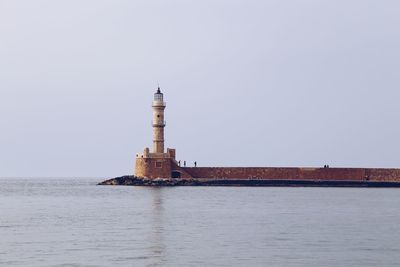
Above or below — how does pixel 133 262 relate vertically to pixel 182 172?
below

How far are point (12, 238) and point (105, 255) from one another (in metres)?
7.01

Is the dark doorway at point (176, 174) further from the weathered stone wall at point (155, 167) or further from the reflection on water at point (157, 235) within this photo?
the reflection on water at point (157, 235)

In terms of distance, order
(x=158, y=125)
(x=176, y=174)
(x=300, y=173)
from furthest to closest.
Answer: (x=300, y=173)
(x=176, y=174)
(x=158, y=125)

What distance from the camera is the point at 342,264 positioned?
2567cm

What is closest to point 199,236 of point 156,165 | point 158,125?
point 158,125

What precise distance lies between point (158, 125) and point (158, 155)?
3081 mm

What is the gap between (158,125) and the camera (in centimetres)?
7850

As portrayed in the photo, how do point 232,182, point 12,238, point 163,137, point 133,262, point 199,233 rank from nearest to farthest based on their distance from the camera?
point 133,262 → point 12,238 → point 199,233 → point 163,137 → point 232,182

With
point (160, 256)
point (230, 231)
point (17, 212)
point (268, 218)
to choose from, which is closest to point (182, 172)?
point (17, 212)

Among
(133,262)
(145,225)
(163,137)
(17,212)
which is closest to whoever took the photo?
(133,262)

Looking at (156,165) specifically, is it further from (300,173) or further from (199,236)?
(199,236)

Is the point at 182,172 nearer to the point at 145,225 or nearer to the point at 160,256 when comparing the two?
the point at 145,225

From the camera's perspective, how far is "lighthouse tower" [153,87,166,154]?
258 ft

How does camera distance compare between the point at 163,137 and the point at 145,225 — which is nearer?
the point at 145,225
